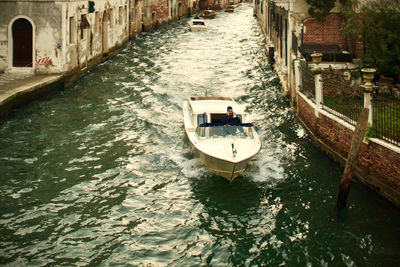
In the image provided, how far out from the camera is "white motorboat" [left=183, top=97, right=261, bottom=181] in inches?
437

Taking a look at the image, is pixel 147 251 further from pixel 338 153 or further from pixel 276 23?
pixel 276 23

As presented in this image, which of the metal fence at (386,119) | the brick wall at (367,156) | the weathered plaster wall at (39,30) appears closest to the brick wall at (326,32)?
the brick wall at (367,156)

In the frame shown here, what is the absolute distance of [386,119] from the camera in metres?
11.1

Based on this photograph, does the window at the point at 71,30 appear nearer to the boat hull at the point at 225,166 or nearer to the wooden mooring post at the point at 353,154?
the boat hull at the point at 225,166

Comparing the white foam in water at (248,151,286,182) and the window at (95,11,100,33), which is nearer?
the white foam in water at (248,151,286,182)

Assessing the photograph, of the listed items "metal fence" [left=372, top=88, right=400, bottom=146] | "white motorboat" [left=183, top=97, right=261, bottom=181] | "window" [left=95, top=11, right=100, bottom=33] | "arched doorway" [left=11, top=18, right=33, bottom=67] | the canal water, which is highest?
"window" [left=95, top=11, right=100, bottom=33]

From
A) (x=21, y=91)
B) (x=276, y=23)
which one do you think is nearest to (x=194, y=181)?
(x=21, y=91)

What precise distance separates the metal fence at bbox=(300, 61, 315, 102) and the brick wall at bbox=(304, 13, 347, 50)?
146 inches

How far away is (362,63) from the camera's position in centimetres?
1599

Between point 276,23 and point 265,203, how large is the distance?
16.1 m

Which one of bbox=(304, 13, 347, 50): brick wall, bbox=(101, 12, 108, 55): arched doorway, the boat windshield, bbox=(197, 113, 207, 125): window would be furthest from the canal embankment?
bbox=(101, 12, 108, 55): arched doorway

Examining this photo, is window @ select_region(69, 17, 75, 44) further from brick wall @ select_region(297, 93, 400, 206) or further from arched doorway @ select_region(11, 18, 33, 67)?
brick wall @ select_region(297, 93, 400, 206)

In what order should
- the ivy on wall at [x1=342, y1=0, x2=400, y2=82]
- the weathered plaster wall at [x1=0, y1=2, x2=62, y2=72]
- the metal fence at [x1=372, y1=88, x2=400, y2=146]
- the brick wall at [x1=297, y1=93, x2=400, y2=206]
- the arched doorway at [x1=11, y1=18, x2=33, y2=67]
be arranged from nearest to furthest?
the brick wall at [x1=297, y1=93, x2=400, y2=206]
the metal fence at [x1=372, y1=88, x2=400, y2=146]
the ivy on wall at [x1=342, y1=0, x2=400, y2=82]
the weathered plaster wall at [x1=0, y1=2, x2=62, y2=72]
the arched doorway at [x1=11, y1=18, x2=33, y2=67]

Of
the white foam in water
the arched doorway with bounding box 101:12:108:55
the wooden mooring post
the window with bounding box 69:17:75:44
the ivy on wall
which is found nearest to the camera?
the wooden mooring post
